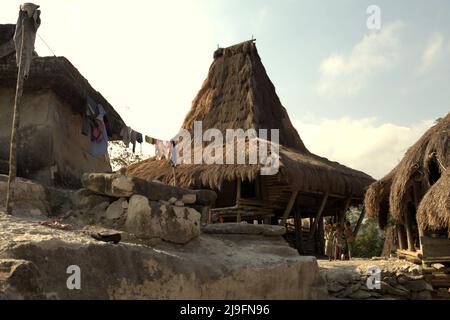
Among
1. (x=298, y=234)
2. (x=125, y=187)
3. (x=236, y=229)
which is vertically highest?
(x=125, y=187)

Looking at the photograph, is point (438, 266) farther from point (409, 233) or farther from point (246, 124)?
point (246, 124)

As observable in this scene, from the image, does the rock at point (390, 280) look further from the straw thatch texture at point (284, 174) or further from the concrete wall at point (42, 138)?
the concrete wall at point (42, 138)

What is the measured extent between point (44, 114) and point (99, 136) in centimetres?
137

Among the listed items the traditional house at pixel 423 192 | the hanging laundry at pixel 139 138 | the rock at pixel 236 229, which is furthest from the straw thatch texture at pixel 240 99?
the rock at pixel 236 229

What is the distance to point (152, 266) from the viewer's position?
3969mm

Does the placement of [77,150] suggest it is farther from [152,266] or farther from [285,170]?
[285,170]

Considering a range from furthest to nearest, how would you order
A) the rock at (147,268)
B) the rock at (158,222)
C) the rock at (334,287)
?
1. the rock at (334,287)
2. the rock at (158,222)
3. the rock at (147,268)

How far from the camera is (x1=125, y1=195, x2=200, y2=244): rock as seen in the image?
15.7 feet

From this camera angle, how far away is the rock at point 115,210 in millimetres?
4930

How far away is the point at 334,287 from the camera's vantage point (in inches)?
330

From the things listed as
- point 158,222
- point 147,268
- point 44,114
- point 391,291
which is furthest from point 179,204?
point 391,291

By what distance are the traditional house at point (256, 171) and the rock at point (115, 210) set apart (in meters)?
5.58

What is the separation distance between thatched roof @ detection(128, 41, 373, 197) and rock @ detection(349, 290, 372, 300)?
3.52 metres

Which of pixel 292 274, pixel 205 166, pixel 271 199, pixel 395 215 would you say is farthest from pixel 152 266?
pixel 271 199
